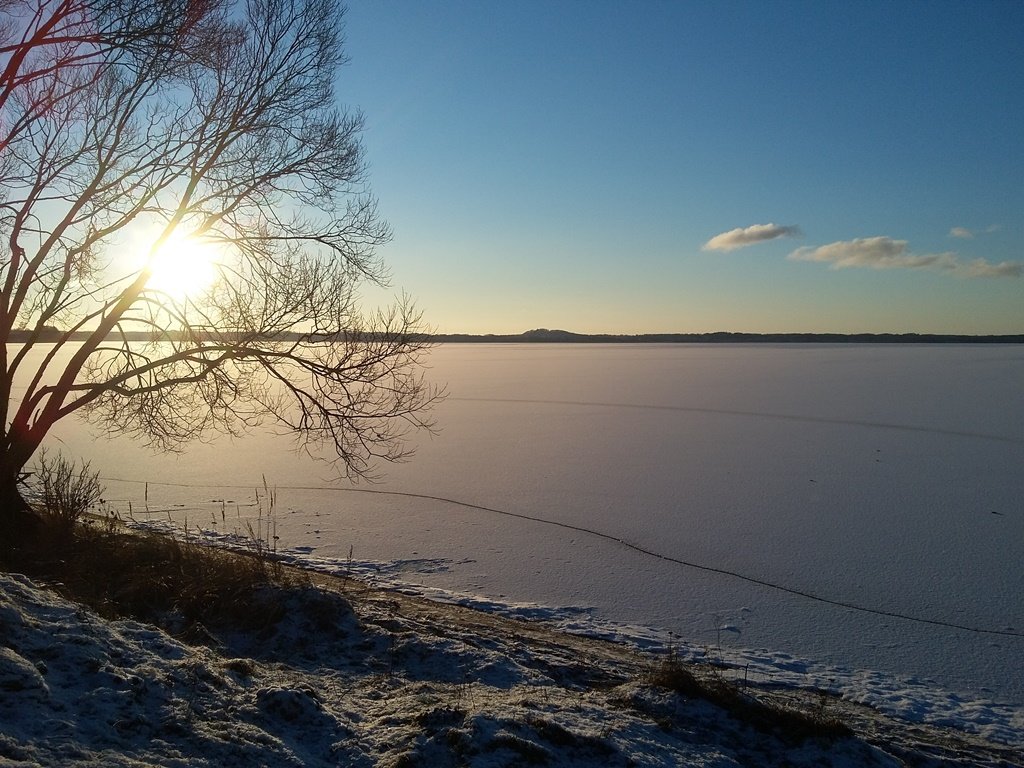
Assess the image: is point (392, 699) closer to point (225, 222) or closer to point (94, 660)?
point (94, 660)

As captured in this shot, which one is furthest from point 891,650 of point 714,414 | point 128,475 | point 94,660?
point 714,414

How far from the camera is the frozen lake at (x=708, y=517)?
223 inches

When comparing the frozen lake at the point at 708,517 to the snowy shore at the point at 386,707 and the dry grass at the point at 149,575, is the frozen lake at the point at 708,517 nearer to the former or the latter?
the snowy shore at the point at 386,707

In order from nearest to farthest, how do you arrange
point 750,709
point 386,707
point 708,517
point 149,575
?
point 386,707 < point 750,709 < point 149,575 < point 708,517

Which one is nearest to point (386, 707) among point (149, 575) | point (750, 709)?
point (750, 709)

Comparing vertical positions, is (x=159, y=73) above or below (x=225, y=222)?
above

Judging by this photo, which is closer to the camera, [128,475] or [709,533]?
[709,533]

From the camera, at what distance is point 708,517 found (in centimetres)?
858

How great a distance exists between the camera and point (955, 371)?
1172 inches

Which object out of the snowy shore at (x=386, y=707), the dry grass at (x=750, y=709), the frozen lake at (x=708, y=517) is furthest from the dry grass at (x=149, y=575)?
the dry grass at (x=750, y=709)

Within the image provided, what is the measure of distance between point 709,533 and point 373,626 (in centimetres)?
418

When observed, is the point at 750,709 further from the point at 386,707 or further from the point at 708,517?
the point at 708,517

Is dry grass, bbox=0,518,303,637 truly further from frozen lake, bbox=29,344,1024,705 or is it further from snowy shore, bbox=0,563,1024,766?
frozen lake, bbox=29,344,1024,705

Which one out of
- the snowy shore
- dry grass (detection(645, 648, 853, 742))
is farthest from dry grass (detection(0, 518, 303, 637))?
dry grass (detection(645, 648, 853, 742))
